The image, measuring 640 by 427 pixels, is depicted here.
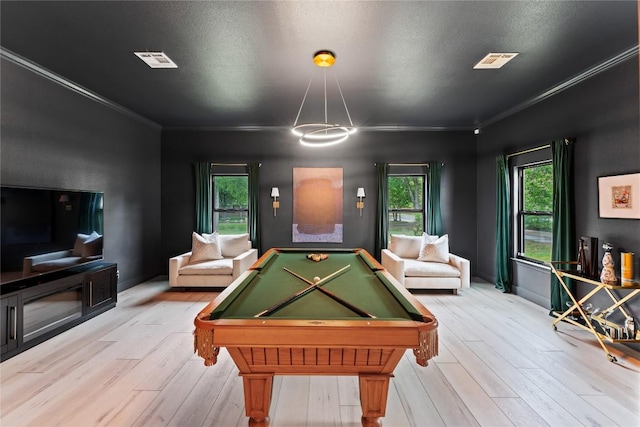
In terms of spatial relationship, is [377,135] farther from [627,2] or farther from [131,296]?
[131,296]

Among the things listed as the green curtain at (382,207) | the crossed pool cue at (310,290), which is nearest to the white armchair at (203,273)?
the crossed pool cue at (310,290)

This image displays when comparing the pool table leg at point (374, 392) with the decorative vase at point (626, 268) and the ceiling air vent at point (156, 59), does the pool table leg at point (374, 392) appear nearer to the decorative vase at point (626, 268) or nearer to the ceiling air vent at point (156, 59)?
the decorative vase at point (626, 268)

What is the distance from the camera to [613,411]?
79.4 inches

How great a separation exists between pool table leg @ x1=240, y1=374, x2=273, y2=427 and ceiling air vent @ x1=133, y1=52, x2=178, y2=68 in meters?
3.08

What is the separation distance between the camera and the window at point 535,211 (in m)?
4.33

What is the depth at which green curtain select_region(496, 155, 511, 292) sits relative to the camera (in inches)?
189

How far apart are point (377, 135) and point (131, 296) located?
16.5 ft

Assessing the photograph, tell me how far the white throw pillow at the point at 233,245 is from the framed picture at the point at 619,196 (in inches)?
197

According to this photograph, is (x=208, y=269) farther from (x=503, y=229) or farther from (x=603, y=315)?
(x=603, y=315)

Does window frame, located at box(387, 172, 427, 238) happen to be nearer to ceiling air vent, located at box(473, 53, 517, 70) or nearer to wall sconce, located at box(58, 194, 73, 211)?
ceiling air vent, located at box(473, 53, 517, 70)

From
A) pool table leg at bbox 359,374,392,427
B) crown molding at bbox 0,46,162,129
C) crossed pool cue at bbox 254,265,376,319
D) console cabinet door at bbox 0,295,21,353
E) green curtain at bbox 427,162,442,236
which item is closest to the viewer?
pool table leg at bbox 359,374,392,427

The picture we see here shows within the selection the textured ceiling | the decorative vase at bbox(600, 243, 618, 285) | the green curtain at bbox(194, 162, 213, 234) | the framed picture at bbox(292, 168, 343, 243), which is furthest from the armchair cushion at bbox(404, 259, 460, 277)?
the green curtain at bbox(194, 162, 213, 234)

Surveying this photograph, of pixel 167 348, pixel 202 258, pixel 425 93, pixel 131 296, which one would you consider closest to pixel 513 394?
pixel 167 348

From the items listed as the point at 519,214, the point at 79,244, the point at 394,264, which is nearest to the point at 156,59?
the point at 79,244
